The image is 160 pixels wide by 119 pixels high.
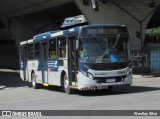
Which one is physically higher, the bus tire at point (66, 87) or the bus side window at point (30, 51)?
the bus side window at point (30, 51)

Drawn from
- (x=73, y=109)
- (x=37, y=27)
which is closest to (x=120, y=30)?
(x=73, y=109)

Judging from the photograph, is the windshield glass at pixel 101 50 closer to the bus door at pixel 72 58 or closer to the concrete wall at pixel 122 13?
the bus door at pixel 72 58

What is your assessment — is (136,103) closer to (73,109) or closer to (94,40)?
(73,109)

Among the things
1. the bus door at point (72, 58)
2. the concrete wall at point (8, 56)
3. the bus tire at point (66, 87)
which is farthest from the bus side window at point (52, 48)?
the concrete wall at point (8, 56)

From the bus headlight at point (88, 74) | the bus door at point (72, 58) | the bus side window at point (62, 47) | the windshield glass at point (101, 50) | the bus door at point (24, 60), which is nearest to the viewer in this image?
the bus headlight at point (88, 74)

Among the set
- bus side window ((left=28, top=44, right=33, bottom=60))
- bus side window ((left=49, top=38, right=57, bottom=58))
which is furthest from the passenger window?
bus side window ((left=49, top=38, right=57, bottom=58))

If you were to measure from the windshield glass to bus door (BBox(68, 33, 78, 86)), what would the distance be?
24.8 inches

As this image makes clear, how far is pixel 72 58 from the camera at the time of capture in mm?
19141

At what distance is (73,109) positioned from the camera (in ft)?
45.1

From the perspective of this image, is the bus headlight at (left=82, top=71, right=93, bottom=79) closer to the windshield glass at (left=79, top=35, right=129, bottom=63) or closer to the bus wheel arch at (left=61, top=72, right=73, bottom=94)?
the windshield glass at (left=79, top=35, right=129, bottom=63)

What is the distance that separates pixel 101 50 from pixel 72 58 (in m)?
1.45

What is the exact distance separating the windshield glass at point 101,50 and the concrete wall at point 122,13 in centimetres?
2115

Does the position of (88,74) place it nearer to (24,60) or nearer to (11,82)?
(24,60)

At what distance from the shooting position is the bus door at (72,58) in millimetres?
18812
